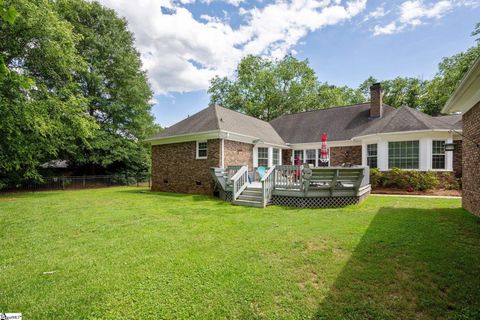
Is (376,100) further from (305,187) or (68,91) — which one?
(68,91)

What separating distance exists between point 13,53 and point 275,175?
57.2 feet

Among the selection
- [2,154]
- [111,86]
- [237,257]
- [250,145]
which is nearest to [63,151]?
[2,154]

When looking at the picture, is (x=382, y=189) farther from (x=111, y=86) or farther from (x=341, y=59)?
(x=111, y=86)

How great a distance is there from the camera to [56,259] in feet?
12.6

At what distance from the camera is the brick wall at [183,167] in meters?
11.9

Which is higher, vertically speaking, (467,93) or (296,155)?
(467,93)

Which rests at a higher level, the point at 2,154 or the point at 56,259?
the point at 2,154

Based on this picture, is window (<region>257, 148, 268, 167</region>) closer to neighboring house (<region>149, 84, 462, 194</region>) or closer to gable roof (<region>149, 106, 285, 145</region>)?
neighboring house (<region>149, 84, 462, 194</region>)

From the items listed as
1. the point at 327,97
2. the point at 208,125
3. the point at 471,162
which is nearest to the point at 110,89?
the point at 208,125

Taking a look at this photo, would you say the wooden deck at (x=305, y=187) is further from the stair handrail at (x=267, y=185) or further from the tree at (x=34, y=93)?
the tree at (x=34, y=93)

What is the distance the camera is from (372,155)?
14.1 metres

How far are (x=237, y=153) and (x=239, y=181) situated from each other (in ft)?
10.2

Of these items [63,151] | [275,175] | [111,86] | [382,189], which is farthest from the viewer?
[111,86]

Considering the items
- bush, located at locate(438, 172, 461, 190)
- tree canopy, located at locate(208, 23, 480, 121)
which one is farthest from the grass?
tree canopy, located at locate(208, 23, 480, 121)
